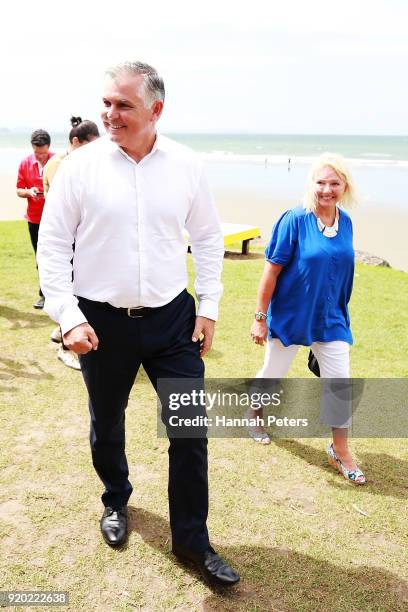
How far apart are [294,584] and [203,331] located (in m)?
1.36

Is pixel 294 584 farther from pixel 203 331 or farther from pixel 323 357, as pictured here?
pixel 323 357

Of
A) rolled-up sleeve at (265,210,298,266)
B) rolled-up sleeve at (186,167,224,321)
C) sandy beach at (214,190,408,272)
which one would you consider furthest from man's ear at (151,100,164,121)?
sandy beach at (214,190,408,272)

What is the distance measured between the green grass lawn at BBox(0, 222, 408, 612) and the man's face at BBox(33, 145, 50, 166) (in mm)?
2557

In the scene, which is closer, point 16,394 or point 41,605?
point 41,605

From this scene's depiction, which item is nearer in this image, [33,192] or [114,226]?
[114,226]

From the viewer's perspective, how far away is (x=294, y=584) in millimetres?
2941

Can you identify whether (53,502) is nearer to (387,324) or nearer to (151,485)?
(151,485)

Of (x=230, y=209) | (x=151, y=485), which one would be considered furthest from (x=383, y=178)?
(x=151, y=485)

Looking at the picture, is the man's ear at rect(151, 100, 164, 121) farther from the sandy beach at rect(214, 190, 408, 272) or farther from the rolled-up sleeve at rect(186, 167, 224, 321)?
the sandy beach at rect(214, 190, 408, 272)

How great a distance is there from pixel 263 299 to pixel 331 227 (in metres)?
0.65

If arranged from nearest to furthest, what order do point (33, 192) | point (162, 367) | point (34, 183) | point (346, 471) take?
point (162, 367) < point (346, 471) < point (33, 192) < point (34, 183)

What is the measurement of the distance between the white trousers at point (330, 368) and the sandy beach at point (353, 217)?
746 cm

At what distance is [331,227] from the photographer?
374 centimetres

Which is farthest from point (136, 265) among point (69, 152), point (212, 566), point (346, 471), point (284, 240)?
point (69, 152)
